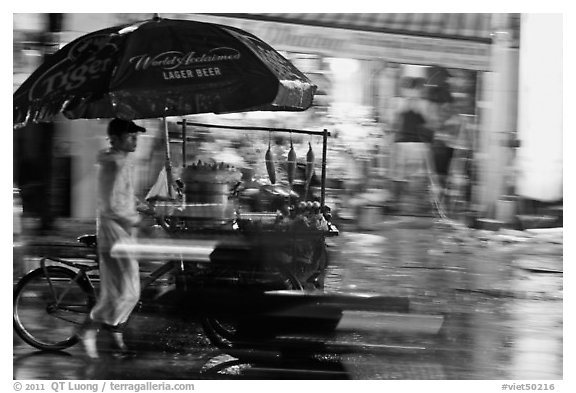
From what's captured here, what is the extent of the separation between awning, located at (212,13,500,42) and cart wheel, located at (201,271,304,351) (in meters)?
2.13

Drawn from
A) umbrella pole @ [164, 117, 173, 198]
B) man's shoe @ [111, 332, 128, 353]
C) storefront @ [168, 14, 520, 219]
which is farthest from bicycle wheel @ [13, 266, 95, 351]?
storefront @ [168, 14, 520, 219]

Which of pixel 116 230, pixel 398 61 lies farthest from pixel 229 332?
pixel 398 61

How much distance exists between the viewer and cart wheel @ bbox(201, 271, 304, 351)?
4.93 m

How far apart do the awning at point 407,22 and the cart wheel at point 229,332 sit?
6.99 ft

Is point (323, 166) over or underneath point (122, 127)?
underneath

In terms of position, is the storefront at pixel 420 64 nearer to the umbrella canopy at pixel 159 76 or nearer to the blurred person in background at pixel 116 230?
the umbrella canopy at pixel 159 76

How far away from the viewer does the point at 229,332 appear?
5082 mm

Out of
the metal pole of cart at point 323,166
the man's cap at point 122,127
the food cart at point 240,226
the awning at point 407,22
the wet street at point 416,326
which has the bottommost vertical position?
the wet street at point 416,326

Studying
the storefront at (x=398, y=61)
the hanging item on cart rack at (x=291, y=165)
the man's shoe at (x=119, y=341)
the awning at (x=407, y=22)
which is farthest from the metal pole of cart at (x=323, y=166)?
the man's shoe at (x=119, y=341)

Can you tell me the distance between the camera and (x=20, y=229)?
5973 millimetres

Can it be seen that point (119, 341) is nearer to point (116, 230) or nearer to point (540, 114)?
point (116, 230)

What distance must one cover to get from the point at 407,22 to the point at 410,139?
85cm

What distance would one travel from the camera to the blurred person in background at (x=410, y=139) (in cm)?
584
